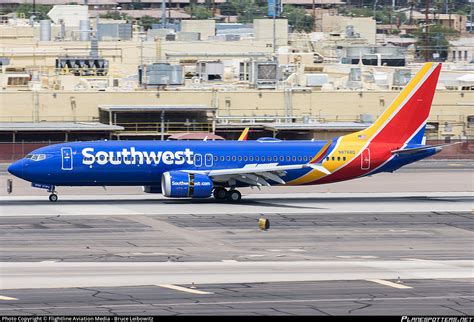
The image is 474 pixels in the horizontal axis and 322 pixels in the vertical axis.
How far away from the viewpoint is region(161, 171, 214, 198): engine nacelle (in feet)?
202

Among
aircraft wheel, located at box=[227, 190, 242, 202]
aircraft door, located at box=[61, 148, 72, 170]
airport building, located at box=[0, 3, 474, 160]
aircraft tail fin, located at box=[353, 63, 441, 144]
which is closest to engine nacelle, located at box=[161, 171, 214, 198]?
aircraft wheel, located at box=[227, 190, 242, 202]

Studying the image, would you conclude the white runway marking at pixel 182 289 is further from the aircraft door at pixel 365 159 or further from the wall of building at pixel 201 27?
the wall of building at pixel 201 27

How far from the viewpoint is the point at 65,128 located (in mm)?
88812

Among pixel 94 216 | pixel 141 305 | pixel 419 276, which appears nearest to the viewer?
pixel 141 305

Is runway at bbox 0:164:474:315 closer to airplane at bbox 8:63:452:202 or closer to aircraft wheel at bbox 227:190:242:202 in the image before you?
aircraft wheel at bbox 227:190:242:202

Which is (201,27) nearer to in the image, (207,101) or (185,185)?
(207,101)

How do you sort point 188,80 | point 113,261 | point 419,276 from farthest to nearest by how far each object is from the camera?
point 188,80, point 113,261, point 419,276

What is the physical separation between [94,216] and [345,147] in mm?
16017

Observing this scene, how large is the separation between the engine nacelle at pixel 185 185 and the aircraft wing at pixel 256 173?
3.62ft

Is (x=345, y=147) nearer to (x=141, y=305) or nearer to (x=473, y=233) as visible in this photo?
(x=473, y=233)

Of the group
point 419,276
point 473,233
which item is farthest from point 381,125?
point 419,276

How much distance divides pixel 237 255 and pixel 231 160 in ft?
63.0

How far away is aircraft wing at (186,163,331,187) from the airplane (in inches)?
2.1

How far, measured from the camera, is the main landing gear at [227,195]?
64.4 metres
